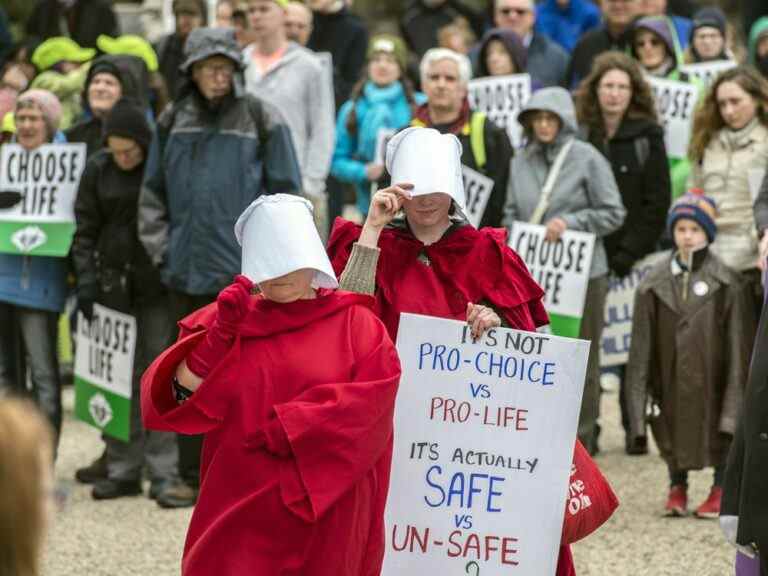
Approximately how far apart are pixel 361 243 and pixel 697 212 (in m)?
4.29

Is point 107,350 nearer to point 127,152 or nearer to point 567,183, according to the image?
point 127,152

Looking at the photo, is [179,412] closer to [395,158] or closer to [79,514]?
[395,158]

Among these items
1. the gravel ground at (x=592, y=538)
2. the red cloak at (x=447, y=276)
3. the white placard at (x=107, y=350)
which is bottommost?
the gravel ground at (x=592, y=538)

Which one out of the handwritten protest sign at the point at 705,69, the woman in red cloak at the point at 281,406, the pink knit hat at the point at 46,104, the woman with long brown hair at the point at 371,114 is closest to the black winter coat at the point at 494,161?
the woman with long brown hair at the point at 371,114

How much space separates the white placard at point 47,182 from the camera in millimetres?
11211

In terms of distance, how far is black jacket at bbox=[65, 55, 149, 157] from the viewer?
12.0 m

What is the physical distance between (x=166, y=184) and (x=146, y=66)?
2.14 metres

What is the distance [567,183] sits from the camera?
11.4 metres

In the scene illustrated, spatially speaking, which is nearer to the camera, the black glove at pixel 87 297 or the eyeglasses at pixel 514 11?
the black glove at pixel 87 297

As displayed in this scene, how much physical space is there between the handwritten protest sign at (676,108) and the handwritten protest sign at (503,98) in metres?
0.87

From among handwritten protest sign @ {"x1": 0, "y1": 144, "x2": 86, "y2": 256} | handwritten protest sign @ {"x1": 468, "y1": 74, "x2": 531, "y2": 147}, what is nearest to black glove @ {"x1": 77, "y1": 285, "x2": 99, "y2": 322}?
handwritten protest sign @ {"x1": 0, "y1": 144, "x2": 86, "y2": 256}

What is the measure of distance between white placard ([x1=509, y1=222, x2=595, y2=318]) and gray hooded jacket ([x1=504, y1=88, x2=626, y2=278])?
13cm

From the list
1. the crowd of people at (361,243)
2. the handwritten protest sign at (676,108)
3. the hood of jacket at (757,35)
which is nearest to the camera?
the crowd of people at (361,243)

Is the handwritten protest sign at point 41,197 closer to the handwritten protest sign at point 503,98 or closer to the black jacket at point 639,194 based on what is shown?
the black jacket at point 639,194
